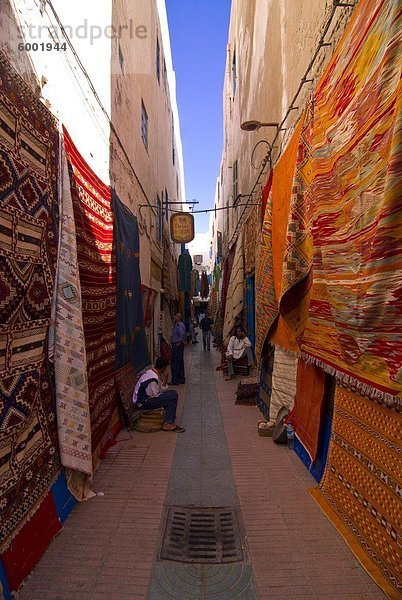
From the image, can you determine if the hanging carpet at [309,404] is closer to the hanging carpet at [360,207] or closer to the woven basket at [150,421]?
the hanging carpet at [360,207]

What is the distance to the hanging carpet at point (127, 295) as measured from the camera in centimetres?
518

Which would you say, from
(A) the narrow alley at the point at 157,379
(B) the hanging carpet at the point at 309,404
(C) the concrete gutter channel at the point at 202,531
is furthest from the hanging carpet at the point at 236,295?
(B) the hanging carpet at the point at 309,404

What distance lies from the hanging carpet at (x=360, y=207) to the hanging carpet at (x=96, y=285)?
7.09 feet

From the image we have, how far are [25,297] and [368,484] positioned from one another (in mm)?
2630

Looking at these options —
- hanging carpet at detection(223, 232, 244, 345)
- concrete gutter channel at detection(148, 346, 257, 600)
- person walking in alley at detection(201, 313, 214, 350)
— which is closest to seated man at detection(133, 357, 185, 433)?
concrete gutter channel at detection(148, 346, 257, 600)

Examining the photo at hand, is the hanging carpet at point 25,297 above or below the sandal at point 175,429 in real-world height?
above

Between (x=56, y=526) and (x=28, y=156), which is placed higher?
(x=28, y=156)

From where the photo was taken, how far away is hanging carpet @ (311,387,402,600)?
7.50 ft

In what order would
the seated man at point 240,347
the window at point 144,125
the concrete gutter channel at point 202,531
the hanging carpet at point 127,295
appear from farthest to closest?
the seated man at point 240,347 → the window at point 144,125 → the hanging carpet at point 127,295 → the concrete gutter channel at point 202,531

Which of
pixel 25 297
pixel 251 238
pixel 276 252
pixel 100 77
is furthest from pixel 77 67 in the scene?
pixel 251 238

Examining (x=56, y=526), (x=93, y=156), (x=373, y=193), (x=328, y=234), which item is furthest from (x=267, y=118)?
(x=56, y=526)

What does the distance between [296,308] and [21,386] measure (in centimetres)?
274

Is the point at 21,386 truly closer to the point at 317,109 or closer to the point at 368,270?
the point at 368,270

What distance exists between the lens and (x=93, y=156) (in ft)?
14.7
